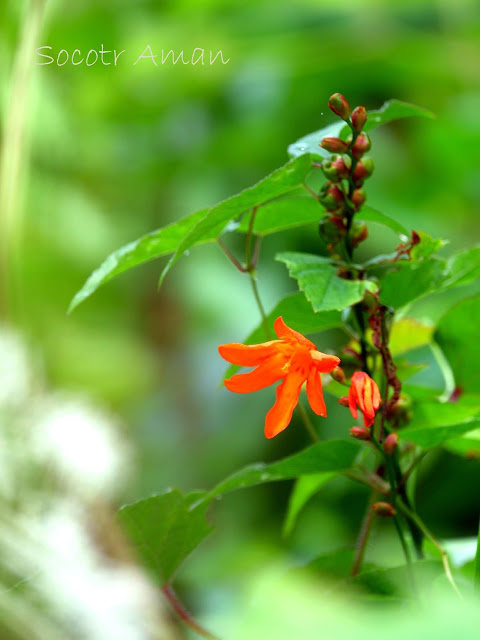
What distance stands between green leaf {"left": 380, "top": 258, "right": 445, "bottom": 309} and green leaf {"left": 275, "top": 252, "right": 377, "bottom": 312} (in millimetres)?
19

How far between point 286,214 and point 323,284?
0.08 metres

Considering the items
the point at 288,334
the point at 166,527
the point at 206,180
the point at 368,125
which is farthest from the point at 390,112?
the point at 206,180

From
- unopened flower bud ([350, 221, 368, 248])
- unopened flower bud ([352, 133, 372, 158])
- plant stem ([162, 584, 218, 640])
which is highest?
unopened flower bud ([352, 133, 372, 158])

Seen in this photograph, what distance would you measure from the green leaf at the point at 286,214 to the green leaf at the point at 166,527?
0.14 metres

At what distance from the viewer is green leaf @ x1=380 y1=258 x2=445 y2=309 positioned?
350mm

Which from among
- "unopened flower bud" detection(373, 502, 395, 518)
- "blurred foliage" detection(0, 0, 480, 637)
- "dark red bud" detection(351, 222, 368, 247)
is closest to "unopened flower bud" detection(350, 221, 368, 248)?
"dark red bud" detection(351, 222, 368, 247)

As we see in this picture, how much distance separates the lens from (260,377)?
347 mm

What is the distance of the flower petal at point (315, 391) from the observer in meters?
0.32

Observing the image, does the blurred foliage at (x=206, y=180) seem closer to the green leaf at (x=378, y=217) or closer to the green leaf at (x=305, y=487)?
the green leaf at (x=305, y=487)

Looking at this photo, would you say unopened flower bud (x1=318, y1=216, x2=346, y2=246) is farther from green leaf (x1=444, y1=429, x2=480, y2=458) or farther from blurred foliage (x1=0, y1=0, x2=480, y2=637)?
blurred foliage (x1=0, y1=0, x2=480, y2=637)

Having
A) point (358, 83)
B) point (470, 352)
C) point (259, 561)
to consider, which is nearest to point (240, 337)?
point (259, 561)

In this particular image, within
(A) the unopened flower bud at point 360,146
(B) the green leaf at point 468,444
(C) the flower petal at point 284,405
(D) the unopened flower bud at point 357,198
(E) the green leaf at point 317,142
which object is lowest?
(B) the green leaf at point 468,444

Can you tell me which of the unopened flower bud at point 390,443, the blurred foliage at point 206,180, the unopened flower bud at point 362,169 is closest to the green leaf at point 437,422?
the unopened flower bud at point 390,443

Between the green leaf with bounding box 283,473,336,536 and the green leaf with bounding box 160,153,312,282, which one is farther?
the green leaf with bounding box 283,473,336,536
